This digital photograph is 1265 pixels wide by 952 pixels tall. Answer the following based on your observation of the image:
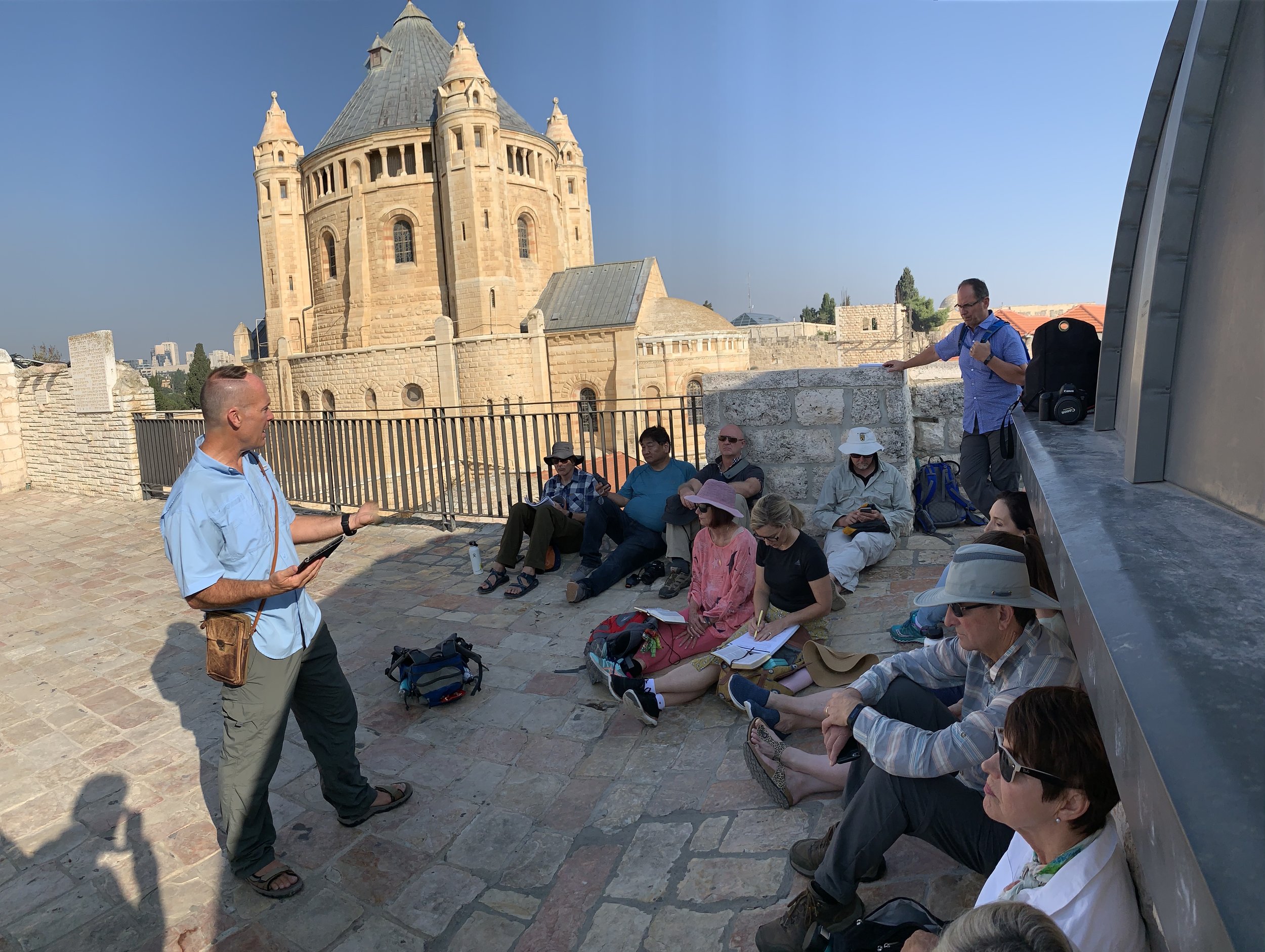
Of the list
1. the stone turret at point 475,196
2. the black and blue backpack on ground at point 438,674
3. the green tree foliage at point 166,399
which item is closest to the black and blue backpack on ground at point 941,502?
the black and blue backpack on ground at point 438,674

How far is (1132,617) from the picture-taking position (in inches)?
42.2

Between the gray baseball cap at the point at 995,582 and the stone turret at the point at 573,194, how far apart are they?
3856 centimetres

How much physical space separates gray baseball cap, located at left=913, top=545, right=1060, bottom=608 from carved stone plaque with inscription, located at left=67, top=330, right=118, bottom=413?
13617 millimetres

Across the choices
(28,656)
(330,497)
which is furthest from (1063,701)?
(330,497)

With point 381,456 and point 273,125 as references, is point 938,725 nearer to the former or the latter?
point 381,456

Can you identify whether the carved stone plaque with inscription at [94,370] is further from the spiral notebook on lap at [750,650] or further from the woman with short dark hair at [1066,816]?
the woman with short dark hair at [1066,816]

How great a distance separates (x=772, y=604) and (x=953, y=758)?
213 cm

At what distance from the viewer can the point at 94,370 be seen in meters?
12.1

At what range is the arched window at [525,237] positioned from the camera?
112 ft

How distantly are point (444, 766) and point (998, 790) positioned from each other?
271 centimetres

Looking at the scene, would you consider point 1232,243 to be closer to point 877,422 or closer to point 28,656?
point 877,422

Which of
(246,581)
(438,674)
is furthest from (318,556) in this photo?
(438,674)

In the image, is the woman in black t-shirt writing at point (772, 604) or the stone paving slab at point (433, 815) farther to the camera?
the woman in black t-shirt writing at point (772, 604)

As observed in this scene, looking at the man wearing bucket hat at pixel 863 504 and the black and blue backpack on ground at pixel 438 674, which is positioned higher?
the man wearing bucket hat at pixel 863 504
